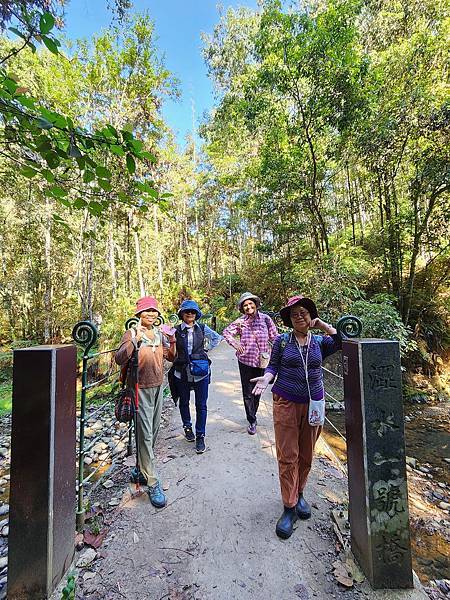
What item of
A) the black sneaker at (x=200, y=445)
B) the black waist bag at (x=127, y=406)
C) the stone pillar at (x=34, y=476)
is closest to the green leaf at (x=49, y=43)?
the stone pillar at (x=34, y=476)

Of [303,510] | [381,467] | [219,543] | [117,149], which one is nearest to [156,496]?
[219,543]

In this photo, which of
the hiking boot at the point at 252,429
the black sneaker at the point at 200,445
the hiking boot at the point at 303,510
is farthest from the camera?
the hiking boot at the point at 252,429

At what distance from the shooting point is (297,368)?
2.28 meters

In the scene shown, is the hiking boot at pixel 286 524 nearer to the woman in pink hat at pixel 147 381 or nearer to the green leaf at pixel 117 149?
the woman in pink hat at pixel 147 381

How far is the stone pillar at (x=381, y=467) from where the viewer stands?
177 cm

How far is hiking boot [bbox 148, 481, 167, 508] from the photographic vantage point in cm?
262

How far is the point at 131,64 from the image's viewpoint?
34.4 feet

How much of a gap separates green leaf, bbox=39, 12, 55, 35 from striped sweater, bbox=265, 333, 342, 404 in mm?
2186

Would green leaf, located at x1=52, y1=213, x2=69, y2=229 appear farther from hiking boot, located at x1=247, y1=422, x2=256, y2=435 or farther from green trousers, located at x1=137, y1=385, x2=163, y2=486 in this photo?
hiking boot, located at x1=247, y1=422, x2=256, y2=435

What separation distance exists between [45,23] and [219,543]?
3.16 metres

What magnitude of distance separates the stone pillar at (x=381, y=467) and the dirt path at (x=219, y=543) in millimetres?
142

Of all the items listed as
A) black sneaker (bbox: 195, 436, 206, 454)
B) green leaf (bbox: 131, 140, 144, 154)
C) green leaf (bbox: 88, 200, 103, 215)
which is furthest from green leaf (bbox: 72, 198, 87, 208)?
black sneaker (bbox: 195, 436, 206, 454)

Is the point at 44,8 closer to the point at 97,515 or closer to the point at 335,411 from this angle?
the point at 97,515

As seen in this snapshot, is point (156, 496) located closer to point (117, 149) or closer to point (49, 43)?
point (117, 149)
